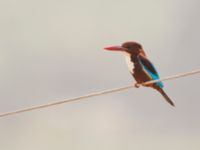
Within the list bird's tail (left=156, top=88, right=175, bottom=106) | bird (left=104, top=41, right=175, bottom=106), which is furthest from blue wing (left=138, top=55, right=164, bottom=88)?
bird's tail (left=156, top=88, right=175, bottom=106)

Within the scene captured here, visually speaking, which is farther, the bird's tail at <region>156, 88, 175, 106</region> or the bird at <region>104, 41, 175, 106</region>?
the bird at <region>104, 41, 175, 106</region>

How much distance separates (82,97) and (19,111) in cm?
159

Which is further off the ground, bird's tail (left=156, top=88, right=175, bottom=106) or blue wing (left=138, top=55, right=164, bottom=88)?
blue wing (left=138, top=55, right=164, bottom=88)

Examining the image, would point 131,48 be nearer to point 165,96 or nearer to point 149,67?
point 149,67

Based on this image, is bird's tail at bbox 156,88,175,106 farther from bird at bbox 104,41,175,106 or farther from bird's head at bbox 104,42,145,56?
bird's head at bbox 104,42,145,56

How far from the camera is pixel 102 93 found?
15.1 m

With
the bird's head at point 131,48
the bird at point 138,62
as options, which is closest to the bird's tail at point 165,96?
the bird at point 138,62

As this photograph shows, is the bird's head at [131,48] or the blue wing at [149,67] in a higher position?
the bird's head at [131,48]

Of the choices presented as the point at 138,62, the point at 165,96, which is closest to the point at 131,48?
the point at 138,62

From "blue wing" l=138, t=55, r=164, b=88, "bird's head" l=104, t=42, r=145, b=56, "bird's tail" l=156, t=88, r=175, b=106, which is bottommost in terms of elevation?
"bird's tail" l=156, t=88, r=175, b=106

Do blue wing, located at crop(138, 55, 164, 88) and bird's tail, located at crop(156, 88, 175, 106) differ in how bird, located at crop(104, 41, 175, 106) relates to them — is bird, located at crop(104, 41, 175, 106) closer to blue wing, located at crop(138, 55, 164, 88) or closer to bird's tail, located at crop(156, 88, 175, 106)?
blue wing, located at crop(138, 55, 164, 88)

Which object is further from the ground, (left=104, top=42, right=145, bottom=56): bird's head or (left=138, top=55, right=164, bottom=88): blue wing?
(left=104, top=42, right=145, bottom=56): bird's head

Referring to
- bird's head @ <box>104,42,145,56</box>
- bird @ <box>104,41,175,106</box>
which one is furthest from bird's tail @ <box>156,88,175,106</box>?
bird's head @ <box>104,42,145,56</box>

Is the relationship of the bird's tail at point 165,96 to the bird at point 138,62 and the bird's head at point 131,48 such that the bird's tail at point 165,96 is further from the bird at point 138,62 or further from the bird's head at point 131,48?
the bird's head at point 131,48
